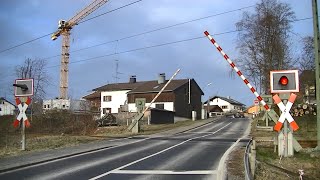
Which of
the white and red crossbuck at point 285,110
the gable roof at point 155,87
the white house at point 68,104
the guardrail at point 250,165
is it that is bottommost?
the guardrail at point 250,165

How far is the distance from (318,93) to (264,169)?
548 cm

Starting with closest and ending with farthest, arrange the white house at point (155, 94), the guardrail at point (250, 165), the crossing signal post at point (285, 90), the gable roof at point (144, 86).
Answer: the guardrail at point (250, 165), the crossing signal post at point (285, 90), the white house at point (155, 94), the gable roof at point (144, 86)

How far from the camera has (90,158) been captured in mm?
16047

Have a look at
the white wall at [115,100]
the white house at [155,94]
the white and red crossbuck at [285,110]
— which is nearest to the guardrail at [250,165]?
the white and red crossbuck at [285,110]

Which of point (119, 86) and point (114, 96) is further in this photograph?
point (119, 86)

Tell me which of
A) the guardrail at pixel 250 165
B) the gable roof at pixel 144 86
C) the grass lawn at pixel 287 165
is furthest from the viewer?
the gable roof at pixel 144 86

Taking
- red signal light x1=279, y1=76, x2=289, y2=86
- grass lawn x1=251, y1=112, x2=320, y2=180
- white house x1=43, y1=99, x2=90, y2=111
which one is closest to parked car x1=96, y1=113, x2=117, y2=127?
white house x1=43, y1=99, x2=90, y2=111

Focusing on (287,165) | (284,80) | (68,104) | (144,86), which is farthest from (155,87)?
(287,165)

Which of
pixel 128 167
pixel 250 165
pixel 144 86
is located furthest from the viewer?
pixel 144 86

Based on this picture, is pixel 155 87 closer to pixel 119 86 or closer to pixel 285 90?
pixel 119 86

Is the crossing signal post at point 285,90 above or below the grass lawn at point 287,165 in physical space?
above

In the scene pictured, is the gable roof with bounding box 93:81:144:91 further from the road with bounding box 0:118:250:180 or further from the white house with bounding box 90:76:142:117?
the road with bounding box 0:118:250:180

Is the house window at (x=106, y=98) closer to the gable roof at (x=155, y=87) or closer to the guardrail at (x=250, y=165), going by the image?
the gable roof at (x=155, y=87)

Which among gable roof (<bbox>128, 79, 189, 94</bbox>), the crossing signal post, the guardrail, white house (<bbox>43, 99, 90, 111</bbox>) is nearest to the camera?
the guardrail
